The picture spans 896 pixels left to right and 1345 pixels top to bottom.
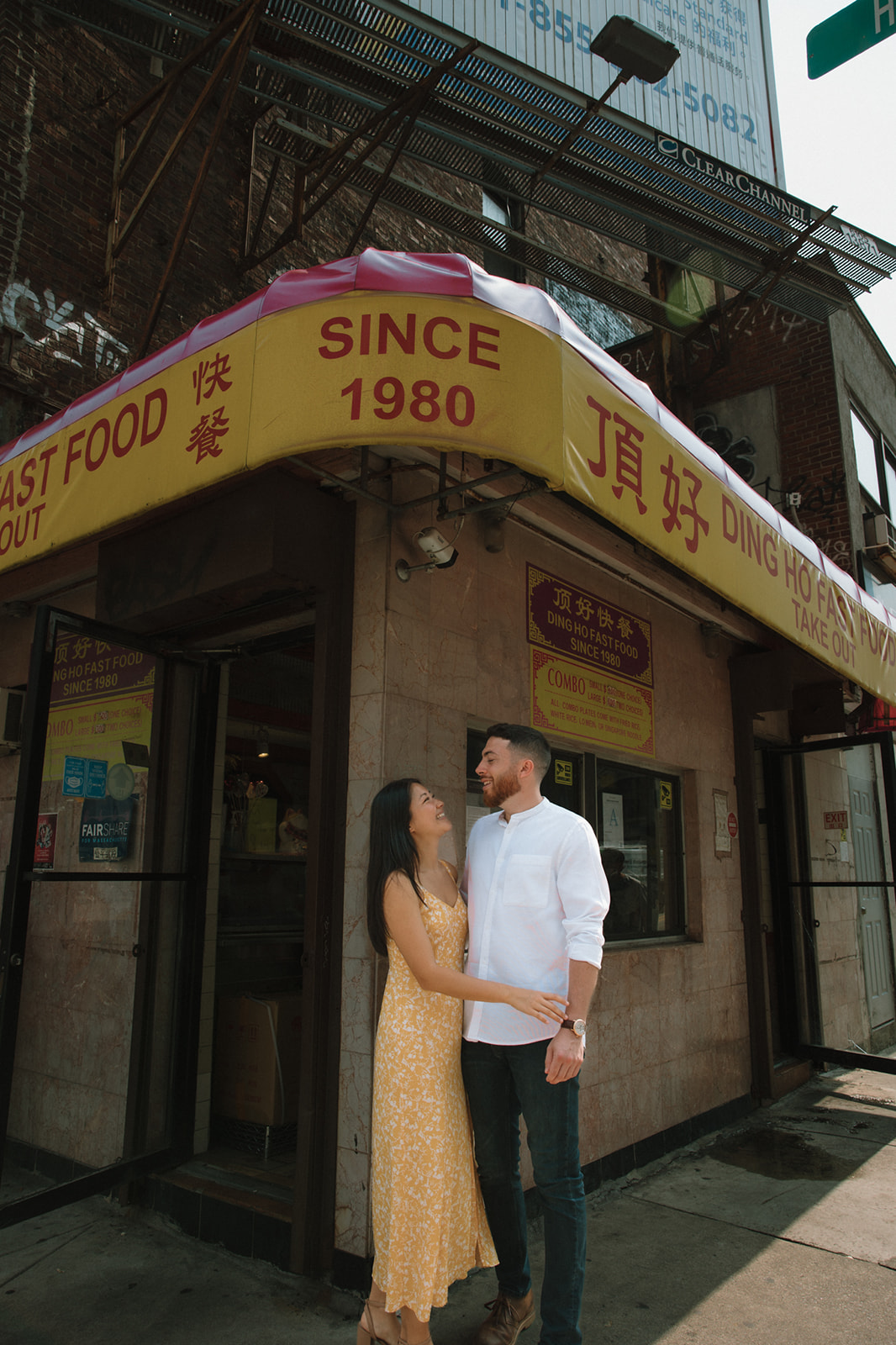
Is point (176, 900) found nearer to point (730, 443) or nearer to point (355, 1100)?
point (355, 1100)

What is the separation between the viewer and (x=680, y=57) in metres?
5.80

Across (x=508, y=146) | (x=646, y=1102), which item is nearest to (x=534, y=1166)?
(x=646, y=1102)

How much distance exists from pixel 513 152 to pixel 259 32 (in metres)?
1.67

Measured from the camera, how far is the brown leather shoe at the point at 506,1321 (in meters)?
2.95

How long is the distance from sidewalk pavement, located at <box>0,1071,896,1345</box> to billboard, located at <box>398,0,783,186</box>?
6131mm

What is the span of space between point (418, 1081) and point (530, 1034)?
40 centimetres

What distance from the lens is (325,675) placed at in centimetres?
373

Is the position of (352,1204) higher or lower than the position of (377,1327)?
higher

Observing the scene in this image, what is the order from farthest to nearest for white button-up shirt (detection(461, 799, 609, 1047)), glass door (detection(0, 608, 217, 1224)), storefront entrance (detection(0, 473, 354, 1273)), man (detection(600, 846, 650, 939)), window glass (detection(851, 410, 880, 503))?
1. window glass (detection(851, 410, 880, 503))
2. man (detection(600, 846, 650, 939))
3. glass door (detection(0, 608, 217, 1224))
4. storefront entrance (detection(0, 473, 354, 1273))
5. white button-up shirt (detection(461, 799, 609, 1047))

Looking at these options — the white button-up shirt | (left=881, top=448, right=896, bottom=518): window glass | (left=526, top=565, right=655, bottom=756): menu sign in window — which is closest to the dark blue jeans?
the white button-up shirt

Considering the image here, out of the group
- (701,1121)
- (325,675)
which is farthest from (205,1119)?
(701,1121)

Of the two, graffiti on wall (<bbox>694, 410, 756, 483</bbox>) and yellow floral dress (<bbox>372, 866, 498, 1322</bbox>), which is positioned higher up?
graffiti on wall (<bbox>694, 410, 756, 483</bbox>)

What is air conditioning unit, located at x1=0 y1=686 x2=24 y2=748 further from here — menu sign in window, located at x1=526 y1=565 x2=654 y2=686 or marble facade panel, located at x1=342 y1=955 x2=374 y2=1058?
menu sign in window, located at x1=526 y1=565 x2=654 y2=686

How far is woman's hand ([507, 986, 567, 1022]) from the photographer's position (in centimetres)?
271
